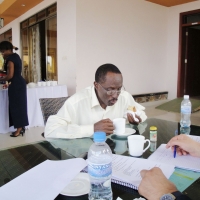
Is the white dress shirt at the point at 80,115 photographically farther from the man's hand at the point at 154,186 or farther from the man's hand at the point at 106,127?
the man's hand at the point at 154,186

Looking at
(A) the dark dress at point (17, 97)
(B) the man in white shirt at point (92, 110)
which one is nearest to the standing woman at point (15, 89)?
(A) the dark dress at point (17, 97)

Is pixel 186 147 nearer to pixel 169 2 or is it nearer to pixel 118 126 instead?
pixel 118 126

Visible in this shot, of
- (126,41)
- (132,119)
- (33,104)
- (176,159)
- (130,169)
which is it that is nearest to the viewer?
(130,169)

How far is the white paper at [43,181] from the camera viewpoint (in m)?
0.71

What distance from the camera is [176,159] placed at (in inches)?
39.4

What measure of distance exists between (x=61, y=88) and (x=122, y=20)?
2.18m

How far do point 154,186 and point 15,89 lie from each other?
3.07 meters

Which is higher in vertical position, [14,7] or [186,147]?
[14,7]

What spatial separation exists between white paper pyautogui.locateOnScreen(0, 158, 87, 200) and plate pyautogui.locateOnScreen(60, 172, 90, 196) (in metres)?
0.01

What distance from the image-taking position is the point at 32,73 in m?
6.80

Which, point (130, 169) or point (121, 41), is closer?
point (130, 169)

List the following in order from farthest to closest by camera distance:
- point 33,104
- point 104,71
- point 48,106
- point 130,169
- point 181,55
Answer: point 181,55
point 33,104
point 48,106
point 104,71
point 130,169

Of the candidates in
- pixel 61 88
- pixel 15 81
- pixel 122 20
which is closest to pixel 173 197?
pixel 15 81

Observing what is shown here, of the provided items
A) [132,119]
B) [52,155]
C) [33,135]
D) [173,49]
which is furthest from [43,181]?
[173,49]
